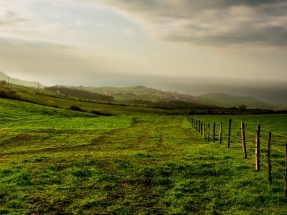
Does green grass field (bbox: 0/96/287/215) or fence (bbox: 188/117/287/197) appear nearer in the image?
green grass field (bbox: 0/96/287/215)

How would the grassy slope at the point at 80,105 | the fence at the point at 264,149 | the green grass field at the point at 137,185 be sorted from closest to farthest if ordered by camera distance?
the green grass field at the point at 137,185, the fence at the point at 264,149, the grassy slope at the point at 80,105

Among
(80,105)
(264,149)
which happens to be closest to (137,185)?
(264,149)

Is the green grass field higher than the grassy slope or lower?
lower

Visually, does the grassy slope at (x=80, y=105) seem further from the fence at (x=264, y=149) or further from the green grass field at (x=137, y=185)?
the green grass field at (x=137, y=185)

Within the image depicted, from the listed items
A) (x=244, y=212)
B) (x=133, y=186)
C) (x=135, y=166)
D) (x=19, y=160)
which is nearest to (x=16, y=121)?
(x=19, y=160)

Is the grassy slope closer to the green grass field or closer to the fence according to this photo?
the fence

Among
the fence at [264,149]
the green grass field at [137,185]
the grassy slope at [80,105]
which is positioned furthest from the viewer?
the grassy slope at [80,105]

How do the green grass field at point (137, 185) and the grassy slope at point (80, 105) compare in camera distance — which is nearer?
the green grass field at point (137, 185)

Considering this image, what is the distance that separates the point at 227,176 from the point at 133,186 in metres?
6.17

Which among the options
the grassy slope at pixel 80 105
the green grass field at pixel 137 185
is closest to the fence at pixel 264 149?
Answer: the green grass field at pixel 137 185

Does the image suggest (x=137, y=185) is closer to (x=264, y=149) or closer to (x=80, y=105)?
(x=264, y=149)

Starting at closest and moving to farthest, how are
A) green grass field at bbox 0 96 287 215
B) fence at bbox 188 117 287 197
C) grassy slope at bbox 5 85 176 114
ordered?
green grass field at bbox 0 96 287 215 → fence at bbox 188 117 287 197 → grassy slope at bbox 5 85 176 114

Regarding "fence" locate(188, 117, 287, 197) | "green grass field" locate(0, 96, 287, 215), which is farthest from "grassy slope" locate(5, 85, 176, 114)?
"green grass field" locate(0, 96, 287, 215)

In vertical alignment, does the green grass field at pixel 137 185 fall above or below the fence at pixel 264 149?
below
